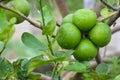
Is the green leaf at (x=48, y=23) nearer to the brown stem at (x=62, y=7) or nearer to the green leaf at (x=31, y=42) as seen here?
the green leaf at (x=31, y=42)

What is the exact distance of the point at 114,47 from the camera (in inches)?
113

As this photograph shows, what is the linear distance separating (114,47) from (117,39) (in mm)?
183

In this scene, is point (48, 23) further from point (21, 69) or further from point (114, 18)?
point (114, 18)

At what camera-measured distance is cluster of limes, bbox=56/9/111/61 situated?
1.16m

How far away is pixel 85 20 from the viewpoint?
1190 mm

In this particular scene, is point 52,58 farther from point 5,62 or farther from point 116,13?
point 116,13

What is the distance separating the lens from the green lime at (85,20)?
1188mm

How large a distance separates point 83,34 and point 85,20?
0.05 metres

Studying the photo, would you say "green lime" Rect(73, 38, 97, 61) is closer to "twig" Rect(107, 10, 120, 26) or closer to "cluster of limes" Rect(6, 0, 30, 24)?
"twig" Rect(107, 10, 120, 26)

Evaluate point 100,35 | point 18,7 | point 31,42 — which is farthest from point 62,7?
point 31,42

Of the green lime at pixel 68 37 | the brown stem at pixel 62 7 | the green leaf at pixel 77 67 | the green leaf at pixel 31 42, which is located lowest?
the brown stem at pixel 62 7

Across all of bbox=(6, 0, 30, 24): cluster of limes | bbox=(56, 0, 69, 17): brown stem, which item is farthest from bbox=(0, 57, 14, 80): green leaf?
bbox=(56, 0, 69, 17): brown stem

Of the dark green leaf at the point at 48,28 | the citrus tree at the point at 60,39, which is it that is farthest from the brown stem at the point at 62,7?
the dark green leaf at the point at 48,28

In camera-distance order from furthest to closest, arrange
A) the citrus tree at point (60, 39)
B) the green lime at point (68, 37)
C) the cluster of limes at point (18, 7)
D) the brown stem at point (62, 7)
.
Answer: the brown stem at point (62, 7) → the cluster of limes at point (18, 7) → the green lime at point (68, 37) → the citrus tree at point (60, 39)
